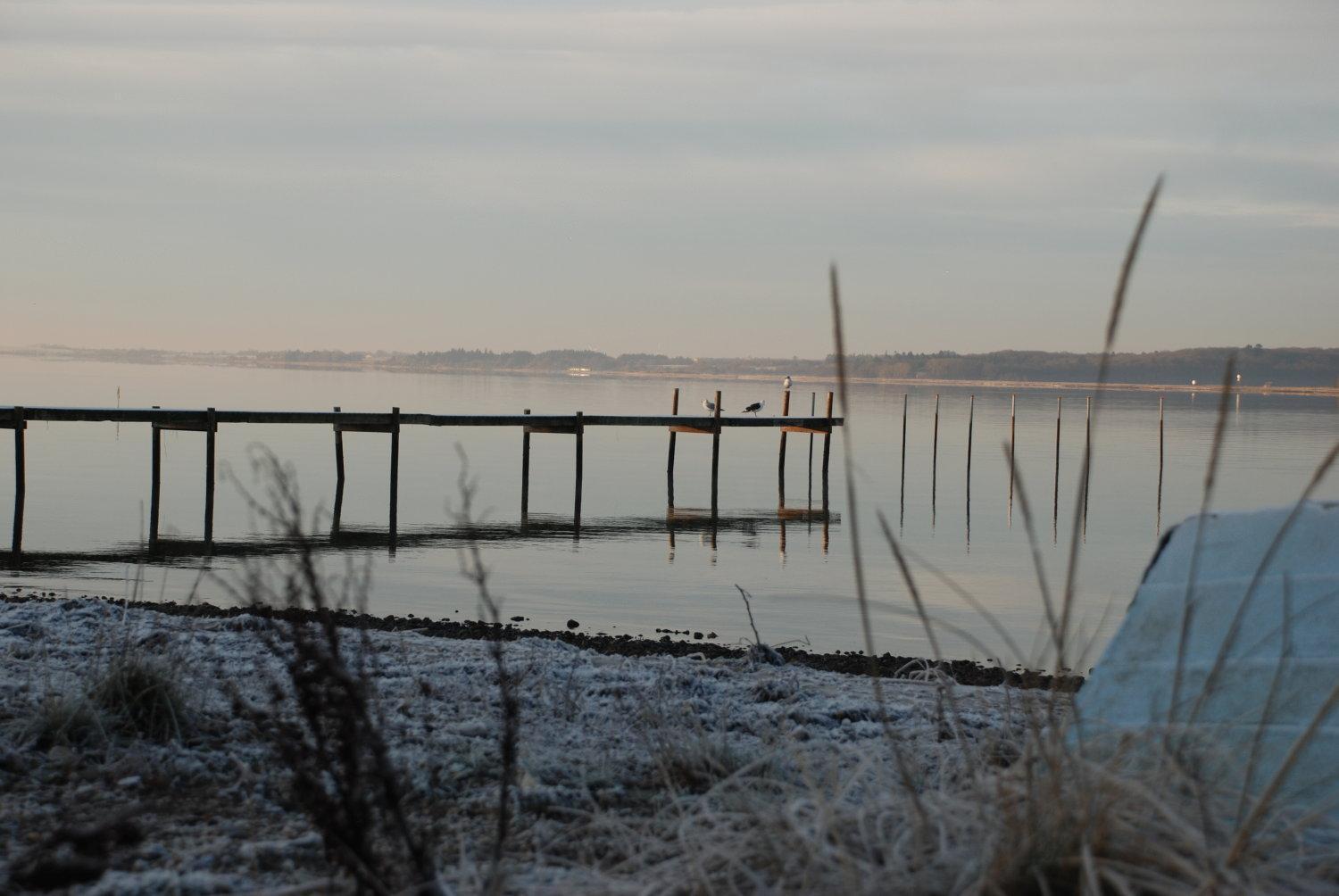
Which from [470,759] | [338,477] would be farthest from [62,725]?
[338,477]

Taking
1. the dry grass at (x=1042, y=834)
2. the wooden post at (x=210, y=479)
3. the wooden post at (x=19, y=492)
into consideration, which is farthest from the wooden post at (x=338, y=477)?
the dry grass at (x=1042, y=834)

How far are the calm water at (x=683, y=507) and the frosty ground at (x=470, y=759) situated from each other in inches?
24.4

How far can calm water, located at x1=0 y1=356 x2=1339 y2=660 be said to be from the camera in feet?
54.0

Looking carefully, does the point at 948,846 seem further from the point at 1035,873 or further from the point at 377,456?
the point at 377,456

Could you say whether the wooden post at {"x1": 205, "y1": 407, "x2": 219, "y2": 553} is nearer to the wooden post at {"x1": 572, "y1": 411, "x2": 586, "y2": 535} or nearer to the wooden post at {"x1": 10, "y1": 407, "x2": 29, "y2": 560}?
the wooden post at {"x1": 10, "y1": 407, "x2": 29, "y2": 560}

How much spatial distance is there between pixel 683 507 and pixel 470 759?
1061 inches

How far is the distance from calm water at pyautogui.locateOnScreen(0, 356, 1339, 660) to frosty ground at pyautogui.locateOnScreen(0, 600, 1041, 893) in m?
0.62

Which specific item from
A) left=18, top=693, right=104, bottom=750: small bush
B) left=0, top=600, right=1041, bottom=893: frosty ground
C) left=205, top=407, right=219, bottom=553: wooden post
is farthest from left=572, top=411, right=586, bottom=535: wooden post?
left=18, top=693, right=104, bottom=750: small bush

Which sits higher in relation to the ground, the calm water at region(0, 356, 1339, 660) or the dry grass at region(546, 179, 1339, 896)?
the dry grass at region(546, 179, 1339, 896)

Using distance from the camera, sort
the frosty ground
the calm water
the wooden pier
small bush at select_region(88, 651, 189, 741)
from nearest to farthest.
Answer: the frosty ground
small bush at select_region(88, 651, 189, 741)
the calm water
the wooden pier

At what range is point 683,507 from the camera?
103 feet

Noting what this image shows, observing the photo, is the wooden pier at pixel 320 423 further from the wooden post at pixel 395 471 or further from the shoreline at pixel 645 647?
the shoreline at pixel 645 647

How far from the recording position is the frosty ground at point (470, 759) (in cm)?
330

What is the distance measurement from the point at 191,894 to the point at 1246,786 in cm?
239
